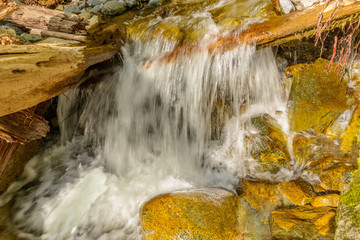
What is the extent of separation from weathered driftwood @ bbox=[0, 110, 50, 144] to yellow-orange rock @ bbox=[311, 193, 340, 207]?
4.39 meters

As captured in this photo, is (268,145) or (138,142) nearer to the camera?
(268,145)

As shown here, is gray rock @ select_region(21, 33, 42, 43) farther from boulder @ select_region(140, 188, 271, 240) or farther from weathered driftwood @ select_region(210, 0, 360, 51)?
boulder @ select_region(140, 188, 271, 240)

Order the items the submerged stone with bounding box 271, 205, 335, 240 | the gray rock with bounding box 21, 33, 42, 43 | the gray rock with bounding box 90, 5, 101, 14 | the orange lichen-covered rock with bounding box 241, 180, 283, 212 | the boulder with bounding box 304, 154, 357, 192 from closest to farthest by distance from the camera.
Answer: the submerged stone with bounding box 271, 205, 335, 240, the boulder with bounding box 304, 154, 357, 192, the orange lichen-covered rock with bounding box 241, 180, 283, 212, the gray rock with bounding box 21, 33, 42, 43, the gray rock with bounding box 90, 5, 101, 14

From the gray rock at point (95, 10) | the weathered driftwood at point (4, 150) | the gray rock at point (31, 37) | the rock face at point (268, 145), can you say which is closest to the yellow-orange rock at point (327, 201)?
the rock face at point (268, 145)

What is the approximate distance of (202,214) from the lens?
2.94 meters

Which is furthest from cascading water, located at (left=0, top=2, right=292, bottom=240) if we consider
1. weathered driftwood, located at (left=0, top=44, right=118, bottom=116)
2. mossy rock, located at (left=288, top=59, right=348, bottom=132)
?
weathered driftwood, located at (left=0, top=44, right=118, bottom=116)

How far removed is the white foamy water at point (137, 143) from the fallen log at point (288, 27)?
180 mm

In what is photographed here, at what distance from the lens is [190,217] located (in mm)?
2898

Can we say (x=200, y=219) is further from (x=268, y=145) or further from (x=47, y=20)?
(x=47, y=20)

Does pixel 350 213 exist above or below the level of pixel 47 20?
below

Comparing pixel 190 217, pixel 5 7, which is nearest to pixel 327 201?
pixel 190 217

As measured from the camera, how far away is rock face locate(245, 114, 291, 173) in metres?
3.82

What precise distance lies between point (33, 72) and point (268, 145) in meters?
4.03

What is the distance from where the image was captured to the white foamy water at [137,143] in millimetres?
3791
